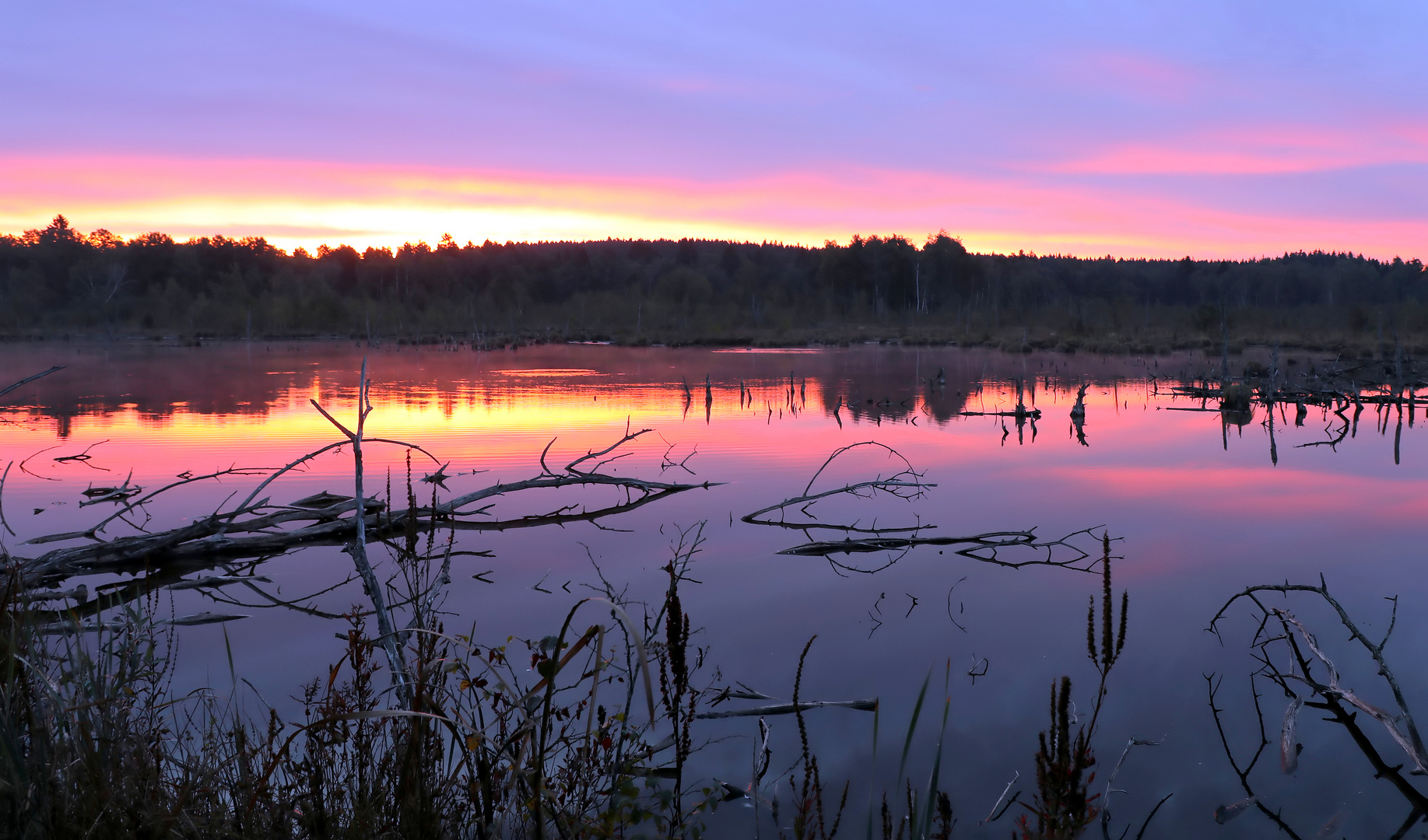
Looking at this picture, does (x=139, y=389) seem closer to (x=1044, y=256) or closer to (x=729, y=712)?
(x=729, y=712)

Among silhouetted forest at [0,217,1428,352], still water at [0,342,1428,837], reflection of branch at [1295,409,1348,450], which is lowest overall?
still water at [0,342,1428,837]

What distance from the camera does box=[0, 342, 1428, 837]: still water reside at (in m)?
3.71

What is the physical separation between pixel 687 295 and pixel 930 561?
244ft

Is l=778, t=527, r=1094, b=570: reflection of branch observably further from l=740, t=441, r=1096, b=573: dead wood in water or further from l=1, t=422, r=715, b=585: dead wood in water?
l=1, t=422, r=715, b=585: dead wood in water

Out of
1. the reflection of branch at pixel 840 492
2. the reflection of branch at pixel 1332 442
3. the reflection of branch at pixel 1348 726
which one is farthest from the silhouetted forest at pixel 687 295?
the reflection of branch at pixel 1348 726

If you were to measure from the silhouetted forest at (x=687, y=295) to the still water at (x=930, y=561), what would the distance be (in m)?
26.1

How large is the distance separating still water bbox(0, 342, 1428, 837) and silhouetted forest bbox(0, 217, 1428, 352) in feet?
85.5

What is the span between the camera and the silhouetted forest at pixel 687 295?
52.0 metres

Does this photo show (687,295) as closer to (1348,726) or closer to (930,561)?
(930,561)

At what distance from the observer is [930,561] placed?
6.63 metres

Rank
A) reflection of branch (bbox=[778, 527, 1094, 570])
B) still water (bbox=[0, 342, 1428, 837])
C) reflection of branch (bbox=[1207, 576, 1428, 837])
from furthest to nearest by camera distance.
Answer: reflection of branch (bbox=[778, 527, 1094, 570]) < still water (bbox=[0, 342, 1428, 837]) < reflection of branch (bbox=[1207, 576, 1428, 837])

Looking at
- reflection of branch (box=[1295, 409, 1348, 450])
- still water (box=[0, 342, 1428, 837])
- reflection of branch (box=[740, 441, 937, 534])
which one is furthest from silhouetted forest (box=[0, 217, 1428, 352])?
reflection of branch (box=[740, 441, 937, 534])

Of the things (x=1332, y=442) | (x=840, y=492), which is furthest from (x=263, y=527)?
(x=1332, y=442)

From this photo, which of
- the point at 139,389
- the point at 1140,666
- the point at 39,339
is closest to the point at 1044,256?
the point at 39,339
